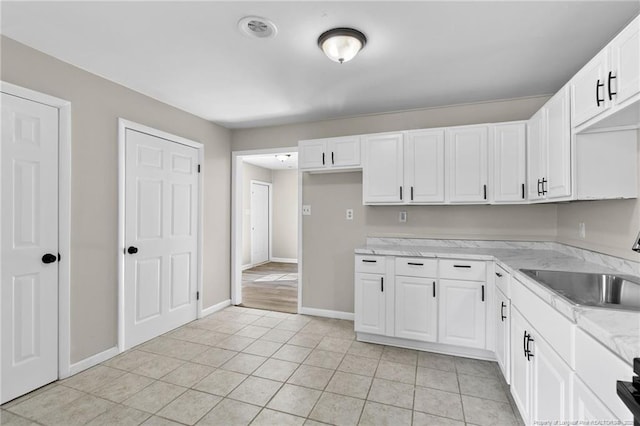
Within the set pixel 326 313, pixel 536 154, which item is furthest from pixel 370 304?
pixel 536 154

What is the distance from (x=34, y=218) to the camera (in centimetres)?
229

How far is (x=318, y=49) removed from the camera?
227 centimetres

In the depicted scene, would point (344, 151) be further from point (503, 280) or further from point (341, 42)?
point (503, 280)

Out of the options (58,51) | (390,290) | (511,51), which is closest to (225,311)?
(390,290)

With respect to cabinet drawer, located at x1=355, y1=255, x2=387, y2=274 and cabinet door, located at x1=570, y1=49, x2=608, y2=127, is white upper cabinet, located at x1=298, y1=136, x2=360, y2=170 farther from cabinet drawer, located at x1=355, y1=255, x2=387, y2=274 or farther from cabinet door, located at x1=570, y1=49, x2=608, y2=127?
cabinet door, located at x1=570, y1=49, x2=608, y2=127

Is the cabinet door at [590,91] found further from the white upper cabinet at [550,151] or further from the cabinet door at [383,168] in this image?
the cabinet door at [383,168]

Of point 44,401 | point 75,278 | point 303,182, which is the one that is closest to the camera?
point 44,401

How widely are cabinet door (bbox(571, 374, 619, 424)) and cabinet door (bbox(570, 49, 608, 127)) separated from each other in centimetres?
139

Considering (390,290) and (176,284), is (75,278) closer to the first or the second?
(176,284)

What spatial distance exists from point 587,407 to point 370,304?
2046 millimetres

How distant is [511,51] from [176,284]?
12.8ft

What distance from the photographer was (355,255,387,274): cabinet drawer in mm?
3062

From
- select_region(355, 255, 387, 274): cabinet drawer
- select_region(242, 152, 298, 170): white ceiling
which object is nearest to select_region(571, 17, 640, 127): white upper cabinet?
select_region(355, 255, 387, 274): cabinet drawer

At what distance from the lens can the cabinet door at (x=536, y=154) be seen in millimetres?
2434
